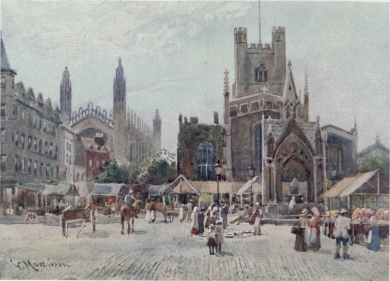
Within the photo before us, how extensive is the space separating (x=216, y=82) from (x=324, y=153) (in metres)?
2.16

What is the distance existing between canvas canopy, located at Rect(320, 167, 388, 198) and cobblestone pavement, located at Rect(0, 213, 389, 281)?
33.3 inches

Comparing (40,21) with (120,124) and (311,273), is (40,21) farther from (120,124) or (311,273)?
(311,273)

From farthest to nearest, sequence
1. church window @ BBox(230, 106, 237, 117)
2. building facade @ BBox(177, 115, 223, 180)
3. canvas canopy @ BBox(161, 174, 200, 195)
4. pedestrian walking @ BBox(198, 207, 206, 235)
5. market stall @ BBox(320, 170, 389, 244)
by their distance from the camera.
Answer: church window @ BBox(230, 106, 237, 117) < canvas canopy @ BBox(161, 174, 200, 195) < building facade @ BBox(177, 115, 223, 180) < pedestrian walking @ BBox(198, 207, 206, 235) < market stall @ BBox(320, 170, 389, 244)

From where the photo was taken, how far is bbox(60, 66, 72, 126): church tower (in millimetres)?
12812

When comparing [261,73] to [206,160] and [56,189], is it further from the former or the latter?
[56,189]

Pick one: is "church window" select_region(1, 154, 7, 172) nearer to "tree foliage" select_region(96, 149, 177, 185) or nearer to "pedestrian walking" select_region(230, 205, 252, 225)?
"tree foliage" select_region(96, 149, 177, 185)

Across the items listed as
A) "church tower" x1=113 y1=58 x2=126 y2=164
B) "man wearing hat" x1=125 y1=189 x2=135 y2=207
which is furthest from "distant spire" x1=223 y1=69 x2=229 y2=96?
"man wearing hat" x1=125 y1=189 x2=135 y2=207

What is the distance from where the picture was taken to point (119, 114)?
42.2 ft

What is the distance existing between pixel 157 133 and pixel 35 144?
209cm

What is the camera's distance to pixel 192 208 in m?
13.2

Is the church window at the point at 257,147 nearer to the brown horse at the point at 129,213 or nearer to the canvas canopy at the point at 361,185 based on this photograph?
the canvas canopy at the point at 361,185

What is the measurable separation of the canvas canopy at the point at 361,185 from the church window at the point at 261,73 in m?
2.11

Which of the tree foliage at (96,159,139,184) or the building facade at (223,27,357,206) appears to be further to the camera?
the tree foliage at (96,159,139,184)

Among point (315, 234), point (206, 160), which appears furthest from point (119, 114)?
point (315, 234)
